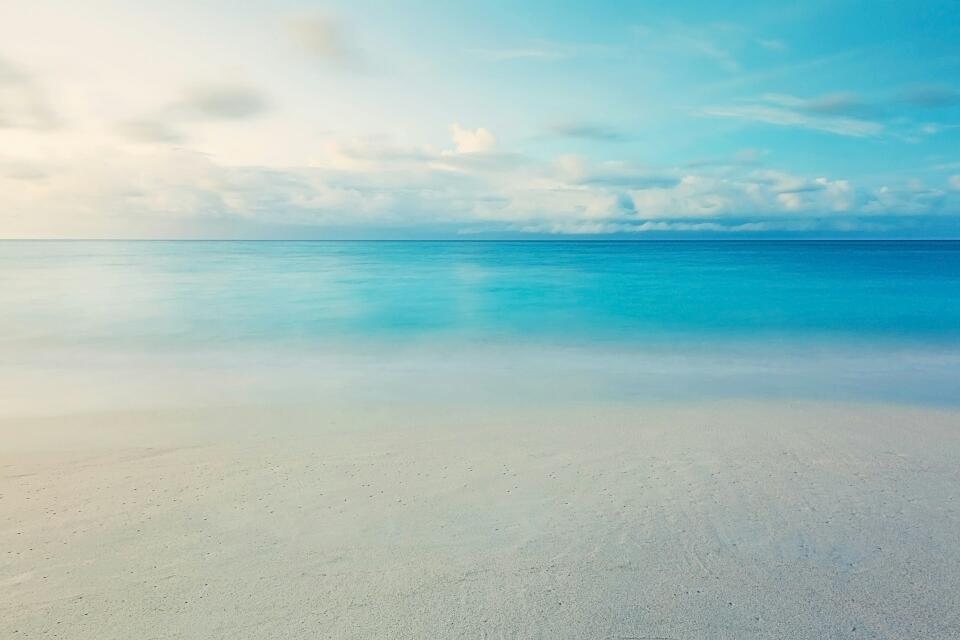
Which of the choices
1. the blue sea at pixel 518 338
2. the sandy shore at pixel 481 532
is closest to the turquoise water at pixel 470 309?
the blue sea at pixel 518 338

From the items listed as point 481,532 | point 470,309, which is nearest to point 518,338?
point 470,309

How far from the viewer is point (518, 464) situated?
6.58 metres

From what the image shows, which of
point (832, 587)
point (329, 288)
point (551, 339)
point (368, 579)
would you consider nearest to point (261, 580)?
point (368, 579)

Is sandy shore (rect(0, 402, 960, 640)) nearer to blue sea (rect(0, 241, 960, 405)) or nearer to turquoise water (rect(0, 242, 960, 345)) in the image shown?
blue sea (rect(0, 241, 960, 405))

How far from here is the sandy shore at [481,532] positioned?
4023mm

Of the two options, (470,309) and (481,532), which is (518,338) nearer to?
(470,309)

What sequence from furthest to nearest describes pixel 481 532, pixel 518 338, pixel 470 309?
pixel 470 309 < pixel 518 338 < pixel 481 532

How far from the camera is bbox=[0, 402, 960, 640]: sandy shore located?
4.02 meters

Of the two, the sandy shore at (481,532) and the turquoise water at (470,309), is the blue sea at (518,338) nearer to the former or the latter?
the turquoise water at (470,309)

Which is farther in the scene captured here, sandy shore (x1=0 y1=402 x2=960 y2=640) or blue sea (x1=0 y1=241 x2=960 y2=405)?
blue sea (x1=0 y1=241 x2=960 y2=405)

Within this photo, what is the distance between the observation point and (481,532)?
16.6 ft

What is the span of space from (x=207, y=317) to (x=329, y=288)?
13122mm

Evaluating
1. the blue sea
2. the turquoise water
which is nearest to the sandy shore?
the blue sea

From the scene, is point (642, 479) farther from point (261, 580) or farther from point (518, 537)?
point (261, 580)
